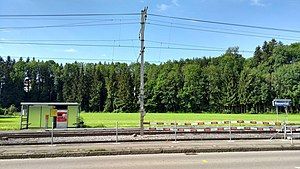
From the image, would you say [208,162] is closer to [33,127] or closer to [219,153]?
[219,153]

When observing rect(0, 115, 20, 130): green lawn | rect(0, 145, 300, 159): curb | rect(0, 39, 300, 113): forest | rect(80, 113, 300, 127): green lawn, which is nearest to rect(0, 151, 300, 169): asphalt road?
rect(0, 145, 300, 159): curb

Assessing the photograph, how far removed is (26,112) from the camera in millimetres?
35844

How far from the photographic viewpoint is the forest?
113 metres

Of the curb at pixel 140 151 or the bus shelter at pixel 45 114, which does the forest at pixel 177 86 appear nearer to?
the bus shelter at pixel 45 114

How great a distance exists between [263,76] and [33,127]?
96623 millimetres

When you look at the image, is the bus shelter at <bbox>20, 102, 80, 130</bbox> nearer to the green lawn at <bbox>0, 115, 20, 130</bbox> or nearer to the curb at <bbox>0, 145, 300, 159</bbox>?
the green lawn at <bbox>0, 115, 20, 130</bbox>

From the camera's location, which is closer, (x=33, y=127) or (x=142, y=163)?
(x=142, y=163)

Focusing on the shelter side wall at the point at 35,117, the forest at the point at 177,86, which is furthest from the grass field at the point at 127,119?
the forest at the point at 177,86

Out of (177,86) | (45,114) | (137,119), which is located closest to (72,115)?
(45,114)

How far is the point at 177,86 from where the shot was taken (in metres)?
124

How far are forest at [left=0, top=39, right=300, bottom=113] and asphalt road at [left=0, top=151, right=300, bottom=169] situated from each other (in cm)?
9954

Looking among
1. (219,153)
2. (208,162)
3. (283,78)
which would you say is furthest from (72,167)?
(283,78)

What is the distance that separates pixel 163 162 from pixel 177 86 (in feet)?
366

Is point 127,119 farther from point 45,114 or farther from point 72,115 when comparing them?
point 45,114
